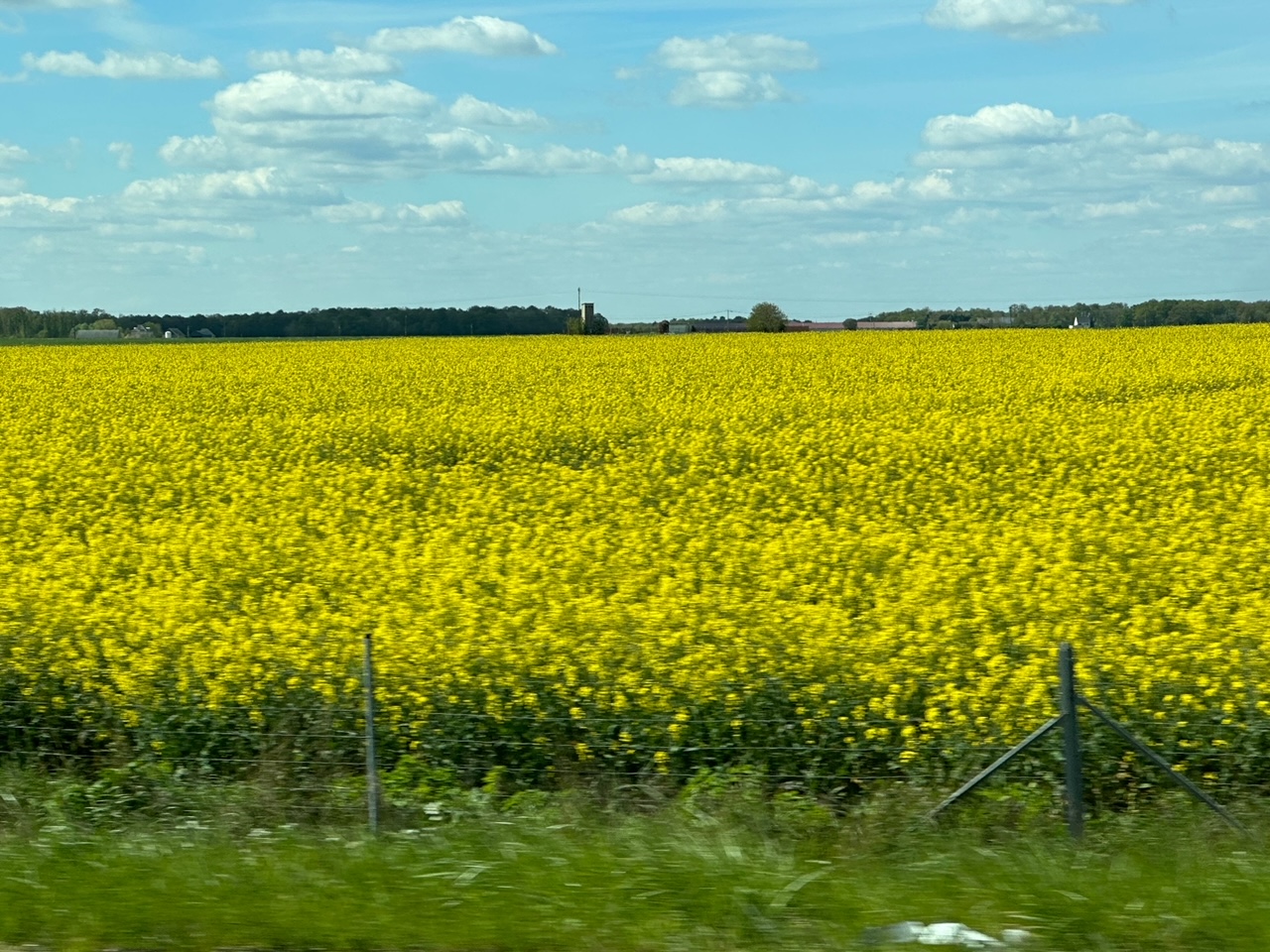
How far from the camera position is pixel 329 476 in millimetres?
17875

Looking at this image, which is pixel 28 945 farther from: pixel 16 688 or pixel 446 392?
pixel 446 392

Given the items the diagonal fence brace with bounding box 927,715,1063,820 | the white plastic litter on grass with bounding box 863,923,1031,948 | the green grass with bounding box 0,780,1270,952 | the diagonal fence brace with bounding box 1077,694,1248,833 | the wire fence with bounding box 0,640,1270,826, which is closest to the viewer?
the white plastic litter on grass with bounding box 863,923,1031,948

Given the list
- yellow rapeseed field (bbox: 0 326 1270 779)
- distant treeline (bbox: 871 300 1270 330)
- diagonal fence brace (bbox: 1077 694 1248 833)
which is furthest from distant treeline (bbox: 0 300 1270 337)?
diagonal fence brace (bbox: 1077 694 1248 833)

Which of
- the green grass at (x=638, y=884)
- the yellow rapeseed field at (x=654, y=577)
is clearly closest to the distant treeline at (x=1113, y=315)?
the yellow rapeseed field at (x=654, y=577)

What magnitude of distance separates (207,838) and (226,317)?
2389 inches

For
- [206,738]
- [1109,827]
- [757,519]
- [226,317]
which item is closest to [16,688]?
[206,738]

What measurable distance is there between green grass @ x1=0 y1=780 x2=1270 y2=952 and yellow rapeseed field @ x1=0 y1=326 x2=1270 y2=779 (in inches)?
40.9

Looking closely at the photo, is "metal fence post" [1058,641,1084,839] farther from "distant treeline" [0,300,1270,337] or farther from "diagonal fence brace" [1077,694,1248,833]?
"distant treeline" [0,300,1270,337]

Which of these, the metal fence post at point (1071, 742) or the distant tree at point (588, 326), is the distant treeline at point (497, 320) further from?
the metal fence post at point (1071, 742)

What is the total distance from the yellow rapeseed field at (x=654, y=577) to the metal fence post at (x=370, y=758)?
53 centimetres

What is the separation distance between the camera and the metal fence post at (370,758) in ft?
24.7

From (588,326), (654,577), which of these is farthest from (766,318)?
(654,577)

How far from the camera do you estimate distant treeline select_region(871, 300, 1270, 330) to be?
5634 centimetres

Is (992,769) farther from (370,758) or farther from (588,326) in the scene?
(588,326)
